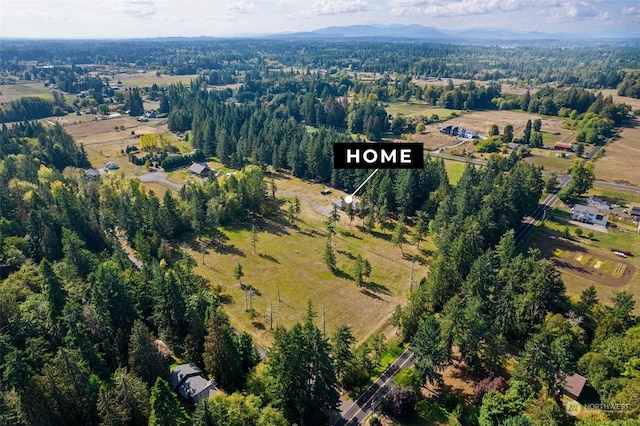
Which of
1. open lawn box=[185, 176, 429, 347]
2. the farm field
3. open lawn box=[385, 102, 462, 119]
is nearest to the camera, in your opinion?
open lawn box=[185, 176, 429, 347]

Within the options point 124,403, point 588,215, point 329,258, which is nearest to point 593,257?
point 588,215

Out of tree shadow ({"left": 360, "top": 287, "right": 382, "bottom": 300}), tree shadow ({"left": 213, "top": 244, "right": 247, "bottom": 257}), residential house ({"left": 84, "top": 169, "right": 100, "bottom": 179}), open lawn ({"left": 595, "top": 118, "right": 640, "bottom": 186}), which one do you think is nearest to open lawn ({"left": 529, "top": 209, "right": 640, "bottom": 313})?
tree shadow ({"left": 360, "top": 287, "right": 382, "bottom": 300})

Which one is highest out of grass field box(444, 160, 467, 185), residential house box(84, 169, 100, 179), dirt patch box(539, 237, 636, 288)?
residential house box(84, 169, 100, 179)

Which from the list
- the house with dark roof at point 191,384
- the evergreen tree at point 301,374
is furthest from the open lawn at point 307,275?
the evergreen tree at point 301,374

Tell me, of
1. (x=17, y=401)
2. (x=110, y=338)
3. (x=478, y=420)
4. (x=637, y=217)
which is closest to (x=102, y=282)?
(x=110, y=338)

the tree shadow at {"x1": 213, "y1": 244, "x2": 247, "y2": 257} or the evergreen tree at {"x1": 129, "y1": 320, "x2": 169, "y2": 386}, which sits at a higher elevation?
the evergreen tree at {"x1": 129, "y1": 320, "x2": 169, "y2": 386}

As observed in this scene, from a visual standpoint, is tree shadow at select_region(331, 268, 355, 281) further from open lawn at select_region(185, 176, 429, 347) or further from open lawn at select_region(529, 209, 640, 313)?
open lawn at select_region(529, 209, 640, 313)

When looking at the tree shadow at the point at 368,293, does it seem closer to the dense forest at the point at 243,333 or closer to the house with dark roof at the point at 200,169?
the dense forest at the point at 243,333
